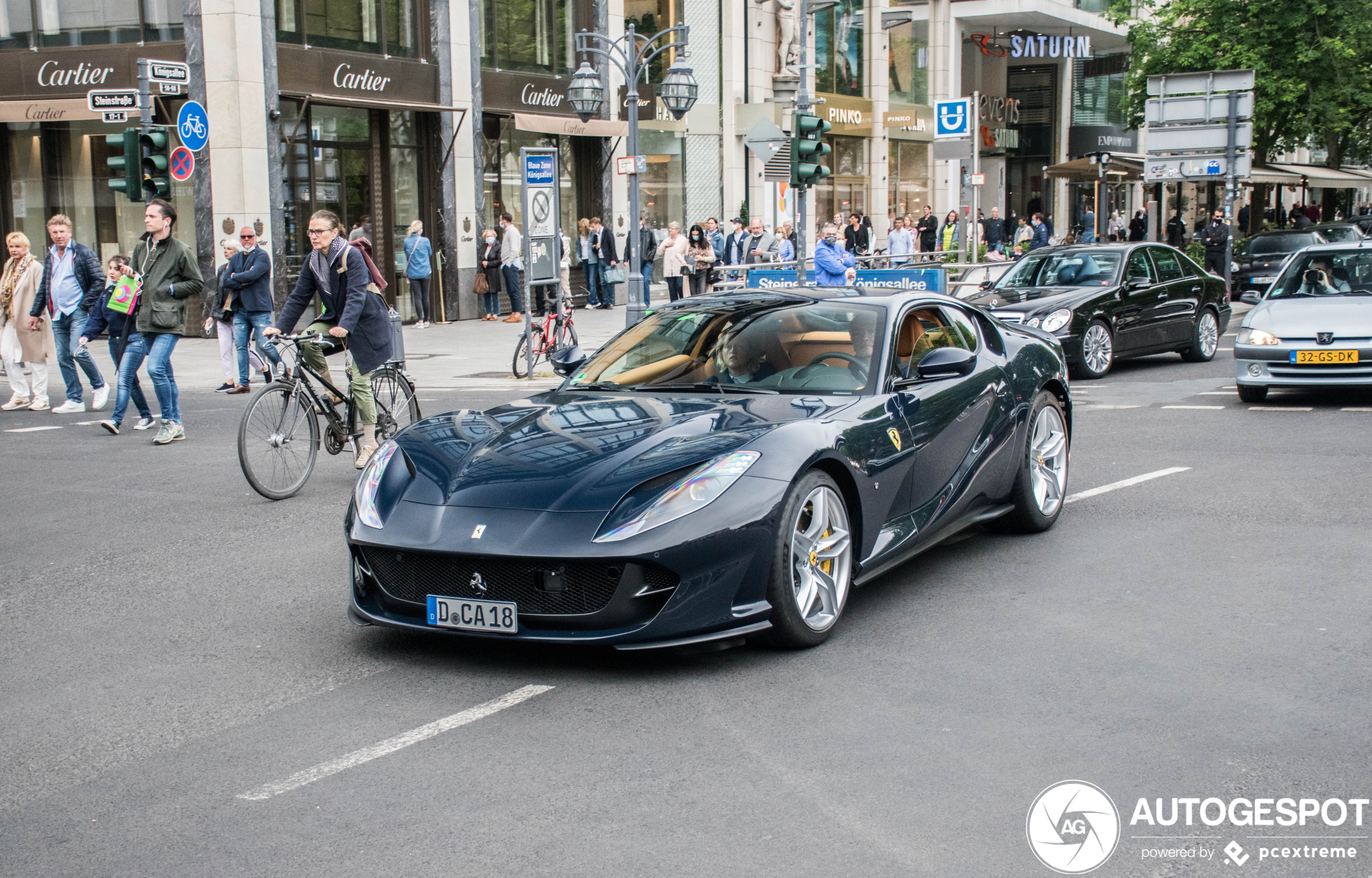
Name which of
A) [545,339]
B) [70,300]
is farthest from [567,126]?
[70,300]

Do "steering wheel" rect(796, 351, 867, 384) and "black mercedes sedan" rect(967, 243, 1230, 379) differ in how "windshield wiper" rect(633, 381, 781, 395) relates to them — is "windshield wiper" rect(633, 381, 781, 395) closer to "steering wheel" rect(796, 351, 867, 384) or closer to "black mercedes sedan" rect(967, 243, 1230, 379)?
"steering wheel" rect(796, 351, 867, 384)

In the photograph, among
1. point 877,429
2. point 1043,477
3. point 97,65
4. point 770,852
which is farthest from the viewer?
point 97,65

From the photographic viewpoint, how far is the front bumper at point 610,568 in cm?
497

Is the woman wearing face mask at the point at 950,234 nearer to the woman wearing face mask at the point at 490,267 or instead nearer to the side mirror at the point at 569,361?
the woman wearing face mask at the point at 490,267

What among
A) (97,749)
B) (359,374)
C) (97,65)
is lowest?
(97,749)

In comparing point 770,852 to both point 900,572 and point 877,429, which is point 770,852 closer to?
point 877,429

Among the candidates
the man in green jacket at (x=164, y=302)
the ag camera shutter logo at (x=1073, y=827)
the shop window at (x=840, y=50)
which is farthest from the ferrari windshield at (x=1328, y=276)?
the shop window at (x=840, y=50)

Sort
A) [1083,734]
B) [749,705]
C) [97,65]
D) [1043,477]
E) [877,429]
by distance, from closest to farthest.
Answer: [1083,734] < [749,705] < [877,429] < [1043,477] < [97,65]

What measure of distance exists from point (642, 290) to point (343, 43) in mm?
8293

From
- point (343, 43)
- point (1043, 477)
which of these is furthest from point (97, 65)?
point (1043, 477)

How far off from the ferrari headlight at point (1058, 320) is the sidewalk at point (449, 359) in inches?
224

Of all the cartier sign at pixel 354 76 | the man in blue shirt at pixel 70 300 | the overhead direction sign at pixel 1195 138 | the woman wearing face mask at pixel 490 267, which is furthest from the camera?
the woman wearing face mask at pixel 490 267

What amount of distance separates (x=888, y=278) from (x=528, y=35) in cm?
1250

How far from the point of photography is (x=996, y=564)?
697 centimetres
